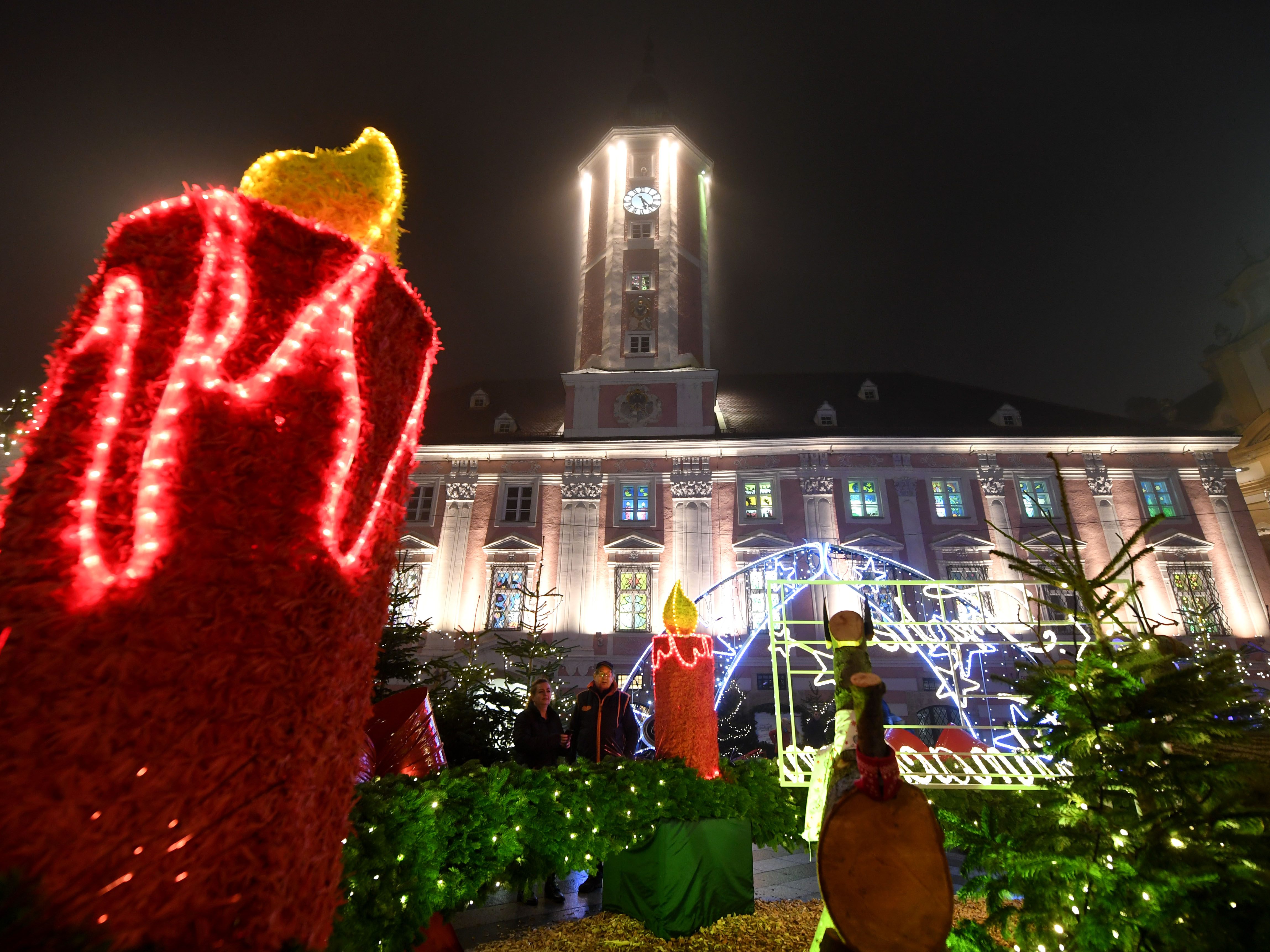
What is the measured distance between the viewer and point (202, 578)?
184 centimetres

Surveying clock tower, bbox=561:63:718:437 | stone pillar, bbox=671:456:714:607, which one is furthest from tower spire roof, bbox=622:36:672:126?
stone pillar, bbox=671:456:714:607

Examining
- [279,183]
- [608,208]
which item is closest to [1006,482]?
[608,208]

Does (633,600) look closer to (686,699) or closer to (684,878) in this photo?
(686,699)

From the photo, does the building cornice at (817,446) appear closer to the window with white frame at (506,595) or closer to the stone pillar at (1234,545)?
the stone pillar at (1234,545)

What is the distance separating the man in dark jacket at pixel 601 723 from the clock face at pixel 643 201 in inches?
1069

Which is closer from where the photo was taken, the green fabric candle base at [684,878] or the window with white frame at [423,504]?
the green fabric candle base at [684,878]

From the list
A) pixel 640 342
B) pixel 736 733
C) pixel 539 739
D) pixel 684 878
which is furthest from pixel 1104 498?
pixel 539 739

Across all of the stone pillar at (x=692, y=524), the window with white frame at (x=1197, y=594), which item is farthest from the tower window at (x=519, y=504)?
the window with white frame at (x=1197, y=594)

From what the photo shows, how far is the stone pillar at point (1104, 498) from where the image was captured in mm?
22188

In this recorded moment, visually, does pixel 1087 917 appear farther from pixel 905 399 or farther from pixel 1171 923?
pixel 905 399

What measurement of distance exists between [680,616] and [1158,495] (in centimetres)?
2458

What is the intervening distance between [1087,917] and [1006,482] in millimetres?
23440

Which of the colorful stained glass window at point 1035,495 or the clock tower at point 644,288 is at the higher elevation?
the clock tower at point 644,288

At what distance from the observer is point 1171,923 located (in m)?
2.55
